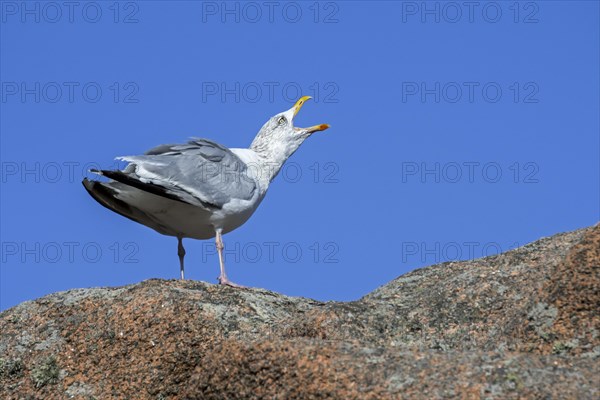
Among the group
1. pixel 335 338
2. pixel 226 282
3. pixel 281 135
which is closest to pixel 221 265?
pixel 226 282

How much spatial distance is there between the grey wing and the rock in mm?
1530

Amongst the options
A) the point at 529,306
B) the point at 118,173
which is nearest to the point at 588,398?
the point at 529,306

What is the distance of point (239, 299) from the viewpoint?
8.09m

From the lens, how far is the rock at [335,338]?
5195mm

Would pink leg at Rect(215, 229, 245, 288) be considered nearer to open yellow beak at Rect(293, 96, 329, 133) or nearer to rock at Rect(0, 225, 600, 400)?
rock at Rect(0, 225, 600, 400)

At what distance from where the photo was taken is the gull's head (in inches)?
446

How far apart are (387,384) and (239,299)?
3114mm

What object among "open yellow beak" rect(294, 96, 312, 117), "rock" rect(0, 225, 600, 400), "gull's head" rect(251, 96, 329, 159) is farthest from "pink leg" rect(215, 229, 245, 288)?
"open yellow beak" rect(294, 96, 312, 117)

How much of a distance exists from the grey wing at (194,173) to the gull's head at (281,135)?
87 centimetres

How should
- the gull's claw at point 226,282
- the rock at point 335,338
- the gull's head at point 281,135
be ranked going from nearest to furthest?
the rock at point 335,338 < the gull's claw at point 226,282 < the gull's head at point 281,135

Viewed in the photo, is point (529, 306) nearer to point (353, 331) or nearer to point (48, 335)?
point (353, 331)

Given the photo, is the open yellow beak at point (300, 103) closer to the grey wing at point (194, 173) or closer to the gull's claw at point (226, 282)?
the grey wing at point (194, 173)

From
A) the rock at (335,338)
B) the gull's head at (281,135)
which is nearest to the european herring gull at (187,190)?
the gull's head at (281,135)

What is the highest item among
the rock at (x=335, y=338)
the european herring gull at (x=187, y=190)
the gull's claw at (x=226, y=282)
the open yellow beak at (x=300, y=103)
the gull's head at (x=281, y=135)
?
the open yellow beak at (x=300, y=103)
